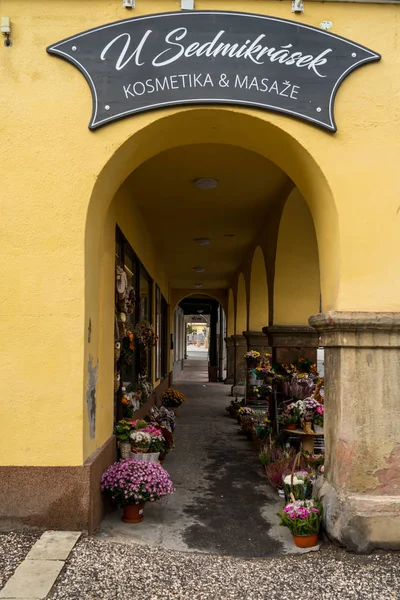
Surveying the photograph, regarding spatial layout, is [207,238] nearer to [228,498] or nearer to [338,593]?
[228,498]

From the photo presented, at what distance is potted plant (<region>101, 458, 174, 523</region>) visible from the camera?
14.1ft

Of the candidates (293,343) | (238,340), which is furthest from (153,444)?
(238,340)

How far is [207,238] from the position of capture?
10195 millimetres

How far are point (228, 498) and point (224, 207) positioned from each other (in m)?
4.26

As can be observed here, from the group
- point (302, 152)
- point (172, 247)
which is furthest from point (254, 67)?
point (172, 247)

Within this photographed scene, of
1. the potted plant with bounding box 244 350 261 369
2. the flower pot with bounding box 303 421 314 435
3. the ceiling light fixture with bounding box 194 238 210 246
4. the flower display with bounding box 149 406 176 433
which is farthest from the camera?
the ceiling light fixture with bounding box 194 238 210 246

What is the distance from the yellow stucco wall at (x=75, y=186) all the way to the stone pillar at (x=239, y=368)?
10839mm

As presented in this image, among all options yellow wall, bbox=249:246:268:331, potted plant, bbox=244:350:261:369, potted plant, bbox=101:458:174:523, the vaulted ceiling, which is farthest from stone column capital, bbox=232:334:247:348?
potted plant, bbox=101:458:174:523

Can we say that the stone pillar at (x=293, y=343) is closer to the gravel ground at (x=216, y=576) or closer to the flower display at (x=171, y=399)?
the gravel ground at (x=216, y=576)

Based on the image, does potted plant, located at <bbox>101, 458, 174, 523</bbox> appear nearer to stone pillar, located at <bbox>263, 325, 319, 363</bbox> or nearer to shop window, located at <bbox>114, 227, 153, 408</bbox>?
shop window, located at <bbox>114, 227, 153, 408</bbox>

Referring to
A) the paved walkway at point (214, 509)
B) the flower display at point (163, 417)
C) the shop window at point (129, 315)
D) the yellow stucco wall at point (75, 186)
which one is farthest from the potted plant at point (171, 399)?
the yellow stucco wall at point (75, 186)

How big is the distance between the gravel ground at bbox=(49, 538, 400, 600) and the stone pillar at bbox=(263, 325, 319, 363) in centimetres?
362

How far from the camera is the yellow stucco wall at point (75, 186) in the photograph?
396 cm

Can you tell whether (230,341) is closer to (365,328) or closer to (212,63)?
(365,328)
